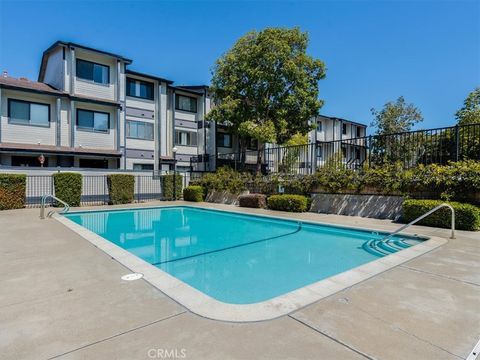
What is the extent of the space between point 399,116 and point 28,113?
29.4 m

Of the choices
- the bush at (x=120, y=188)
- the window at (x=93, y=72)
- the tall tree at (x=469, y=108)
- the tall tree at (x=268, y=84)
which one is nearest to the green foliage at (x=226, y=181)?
the tall tree at (x=268, y=84)

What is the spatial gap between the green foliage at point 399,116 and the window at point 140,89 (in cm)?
2118

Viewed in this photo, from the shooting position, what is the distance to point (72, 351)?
249 centimetres

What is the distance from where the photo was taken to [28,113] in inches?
→ 704

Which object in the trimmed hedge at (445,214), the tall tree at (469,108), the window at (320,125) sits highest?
the window at (320,125)

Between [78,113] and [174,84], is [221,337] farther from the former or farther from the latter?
[174,84]

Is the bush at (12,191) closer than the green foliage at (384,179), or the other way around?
the green foliage at (384,179)

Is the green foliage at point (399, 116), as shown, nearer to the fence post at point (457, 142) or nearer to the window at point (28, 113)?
the fence post at point (457, 142)

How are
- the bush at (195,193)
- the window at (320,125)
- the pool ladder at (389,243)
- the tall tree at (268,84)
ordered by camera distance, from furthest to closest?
the window at (320,125)
the tall tree at (268,84)
the bush at (195,193)
the pool ladder at (389,243)

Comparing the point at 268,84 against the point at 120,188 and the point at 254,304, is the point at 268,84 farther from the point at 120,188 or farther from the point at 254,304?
the point at 254,304

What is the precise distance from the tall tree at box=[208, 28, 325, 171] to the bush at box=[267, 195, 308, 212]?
6692 mm

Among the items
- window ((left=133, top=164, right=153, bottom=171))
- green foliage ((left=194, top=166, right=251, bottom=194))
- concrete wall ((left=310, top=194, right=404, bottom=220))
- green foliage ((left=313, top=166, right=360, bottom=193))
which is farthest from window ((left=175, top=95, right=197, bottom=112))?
concrete wall ((left=310, top=194, right=404, bottom=220))

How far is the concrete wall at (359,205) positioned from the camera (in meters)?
11.2

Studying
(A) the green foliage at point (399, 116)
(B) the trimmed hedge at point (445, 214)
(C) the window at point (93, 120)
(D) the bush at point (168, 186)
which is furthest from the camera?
(A) the green foliage at point (399, 116)
